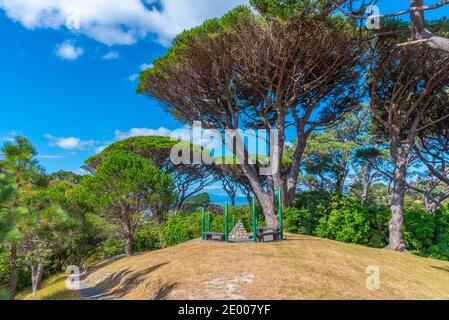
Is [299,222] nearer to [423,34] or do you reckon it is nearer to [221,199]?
[423,34]

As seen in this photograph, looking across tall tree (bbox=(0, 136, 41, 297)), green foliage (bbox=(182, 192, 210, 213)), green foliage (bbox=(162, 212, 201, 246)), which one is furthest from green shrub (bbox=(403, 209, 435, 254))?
green foliage (bbox=(182, 192, 210, 213))

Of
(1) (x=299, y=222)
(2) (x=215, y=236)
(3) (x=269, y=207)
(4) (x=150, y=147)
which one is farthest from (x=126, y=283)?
(4) (x=150, y=147)

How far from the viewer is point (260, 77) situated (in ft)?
47.1

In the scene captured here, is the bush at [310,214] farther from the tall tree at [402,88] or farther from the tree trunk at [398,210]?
the tall tree at [402,88]

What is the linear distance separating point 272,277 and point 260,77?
10.1 m

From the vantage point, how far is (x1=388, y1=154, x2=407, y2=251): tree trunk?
13.3 m

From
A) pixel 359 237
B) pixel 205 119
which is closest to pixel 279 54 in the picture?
pixel 205 119

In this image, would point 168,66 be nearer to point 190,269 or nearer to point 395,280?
point 190,269

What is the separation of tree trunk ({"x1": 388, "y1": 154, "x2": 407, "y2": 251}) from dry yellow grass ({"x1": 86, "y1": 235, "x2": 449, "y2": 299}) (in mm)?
3014

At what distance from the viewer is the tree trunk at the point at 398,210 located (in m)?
13.3

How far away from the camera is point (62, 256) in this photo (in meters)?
18.5

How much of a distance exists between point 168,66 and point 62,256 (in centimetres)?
1341

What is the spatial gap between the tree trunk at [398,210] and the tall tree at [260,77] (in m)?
4.71

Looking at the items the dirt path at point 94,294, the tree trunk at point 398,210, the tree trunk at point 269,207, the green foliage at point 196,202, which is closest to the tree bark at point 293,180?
the tree trunk at point 269,207
